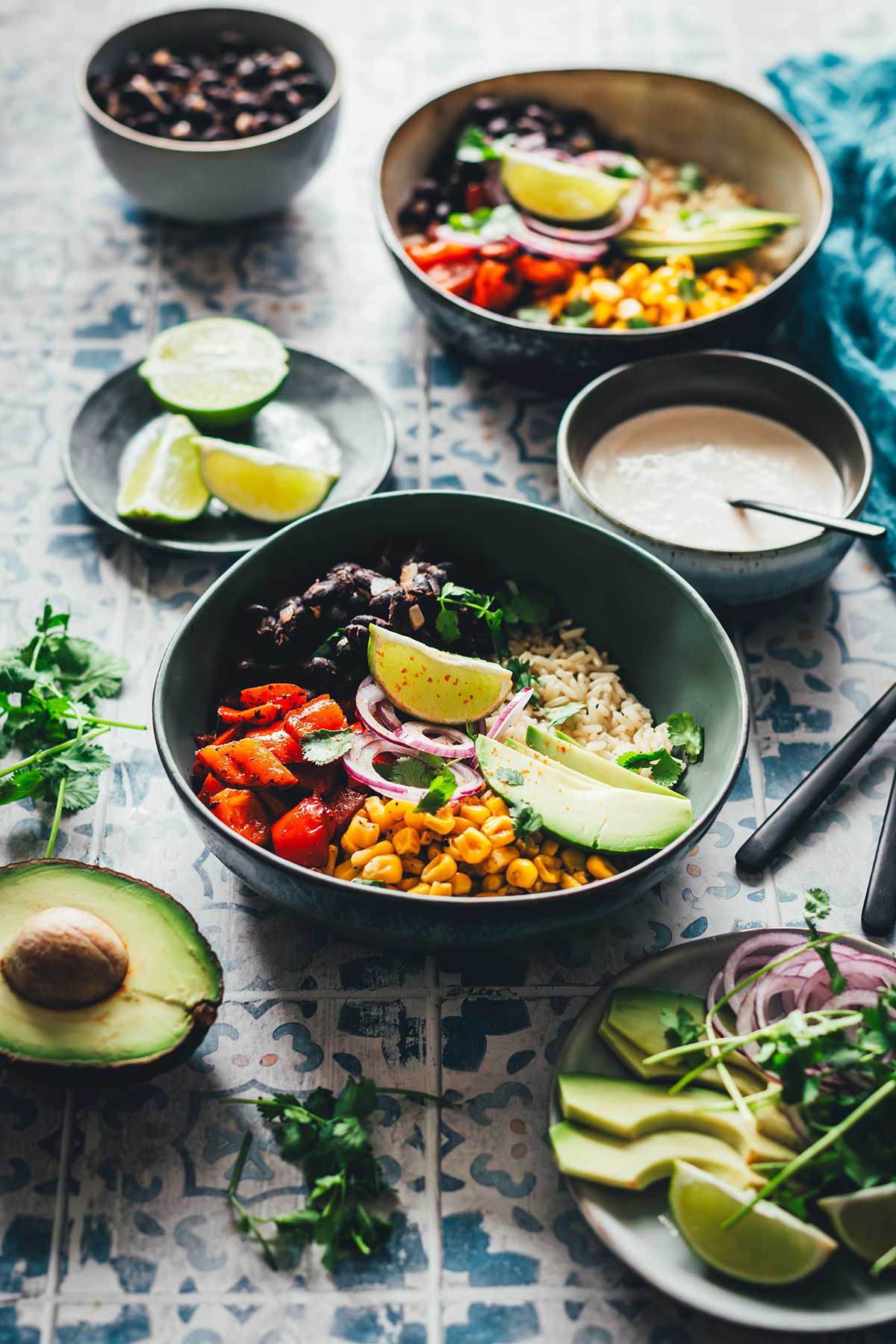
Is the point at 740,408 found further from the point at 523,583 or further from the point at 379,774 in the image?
the point at 379,774

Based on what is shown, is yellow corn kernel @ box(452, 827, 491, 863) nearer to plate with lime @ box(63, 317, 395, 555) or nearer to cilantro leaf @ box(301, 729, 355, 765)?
cilantro leaf @ box(301, 729, 355, 765)

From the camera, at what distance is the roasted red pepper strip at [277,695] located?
6.86 ft

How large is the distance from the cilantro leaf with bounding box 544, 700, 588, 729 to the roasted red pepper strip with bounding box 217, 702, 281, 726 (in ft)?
1.55

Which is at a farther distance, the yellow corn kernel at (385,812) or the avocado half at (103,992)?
the yellow corn kernel at (385,812)

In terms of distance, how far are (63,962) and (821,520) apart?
62.1 inches

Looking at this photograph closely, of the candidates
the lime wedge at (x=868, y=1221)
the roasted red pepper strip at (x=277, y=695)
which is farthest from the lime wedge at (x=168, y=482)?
the lime wedge at (x=868, y=1221)

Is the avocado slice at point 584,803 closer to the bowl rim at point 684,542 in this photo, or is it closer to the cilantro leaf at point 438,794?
the cilantro leaf at point 438,794

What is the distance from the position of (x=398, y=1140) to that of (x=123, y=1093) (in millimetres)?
428

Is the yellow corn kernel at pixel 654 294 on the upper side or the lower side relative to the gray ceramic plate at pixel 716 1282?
upper

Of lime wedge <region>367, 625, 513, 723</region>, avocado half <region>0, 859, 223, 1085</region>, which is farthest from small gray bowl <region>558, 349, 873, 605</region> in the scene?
avocado half <region>0, 859, 223, 1085</region>

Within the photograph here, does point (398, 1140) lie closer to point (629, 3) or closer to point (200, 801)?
point (200, 801)

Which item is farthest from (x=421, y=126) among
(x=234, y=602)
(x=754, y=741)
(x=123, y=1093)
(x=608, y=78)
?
(x=123, y=1093)

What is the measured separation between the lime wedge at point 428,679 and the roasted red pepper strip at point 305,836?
26 cm

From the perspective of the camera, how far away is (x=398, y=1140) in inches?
71.3
